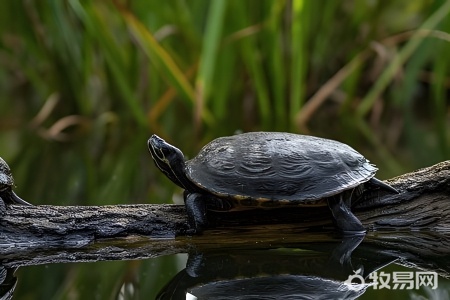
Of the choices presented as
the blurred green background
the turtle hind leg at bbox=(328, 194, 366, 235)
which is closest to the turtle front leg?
the turtle hind leg at bbox=(328, 194, 366, 235)

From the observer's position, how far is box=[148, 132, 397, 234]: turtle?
84.0 inches

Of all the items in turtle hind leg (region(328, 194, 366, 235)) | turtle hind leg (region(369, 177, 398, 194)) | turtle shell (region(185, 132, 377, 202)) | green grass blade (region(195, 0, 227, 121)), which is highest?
green grass blade (region(195, 0, 227, 121))

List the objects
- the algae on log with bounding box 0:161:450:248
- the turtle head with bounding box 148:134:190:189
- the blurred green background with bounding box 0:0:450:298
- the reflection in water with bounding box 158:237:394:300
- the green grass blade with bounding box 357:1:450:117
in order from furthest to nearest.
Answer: the green grass blade with bounding box 357:1:450:117
the blurred green background with bounding box 0:0:450:298
the turtle head with bounding box 148:134:190:189
the algae on log with bounding box 0:161:450:248
the reflection in water with bounding box 158:237:394:300

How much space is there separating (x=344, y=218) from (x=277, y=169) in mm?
256

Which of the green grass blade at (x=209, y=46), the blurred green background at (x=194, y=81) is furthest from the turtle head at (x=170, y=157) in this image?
the green grass blade at (x=209, y=46)

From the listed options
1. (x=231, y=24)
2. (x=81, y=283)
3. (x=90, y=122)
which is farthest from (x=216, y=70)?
(x=81, y=283)

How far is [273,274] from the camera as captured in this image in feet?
5.90

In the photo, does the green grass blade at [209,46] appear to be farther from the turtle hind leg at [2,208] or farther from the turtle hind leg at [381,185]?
the turtle hind leg at [2,208]

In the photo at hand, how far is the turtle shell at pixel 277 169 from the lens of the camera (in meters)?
2.13

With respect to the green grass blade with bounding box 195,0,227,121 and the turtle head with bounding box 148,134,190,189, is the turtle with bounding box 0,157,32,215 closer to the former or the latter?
the turtle head with bounding box 148,134,190,189

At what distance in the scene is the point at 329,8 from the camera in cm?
520

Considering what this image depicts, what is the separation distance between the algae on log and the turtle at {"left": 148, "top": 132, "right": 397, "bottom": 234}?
2.1 inches

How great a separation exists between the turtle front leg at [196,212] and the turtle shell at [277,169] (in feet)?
0.20

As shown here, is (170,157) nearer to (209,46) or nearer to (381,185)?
(381,185)
